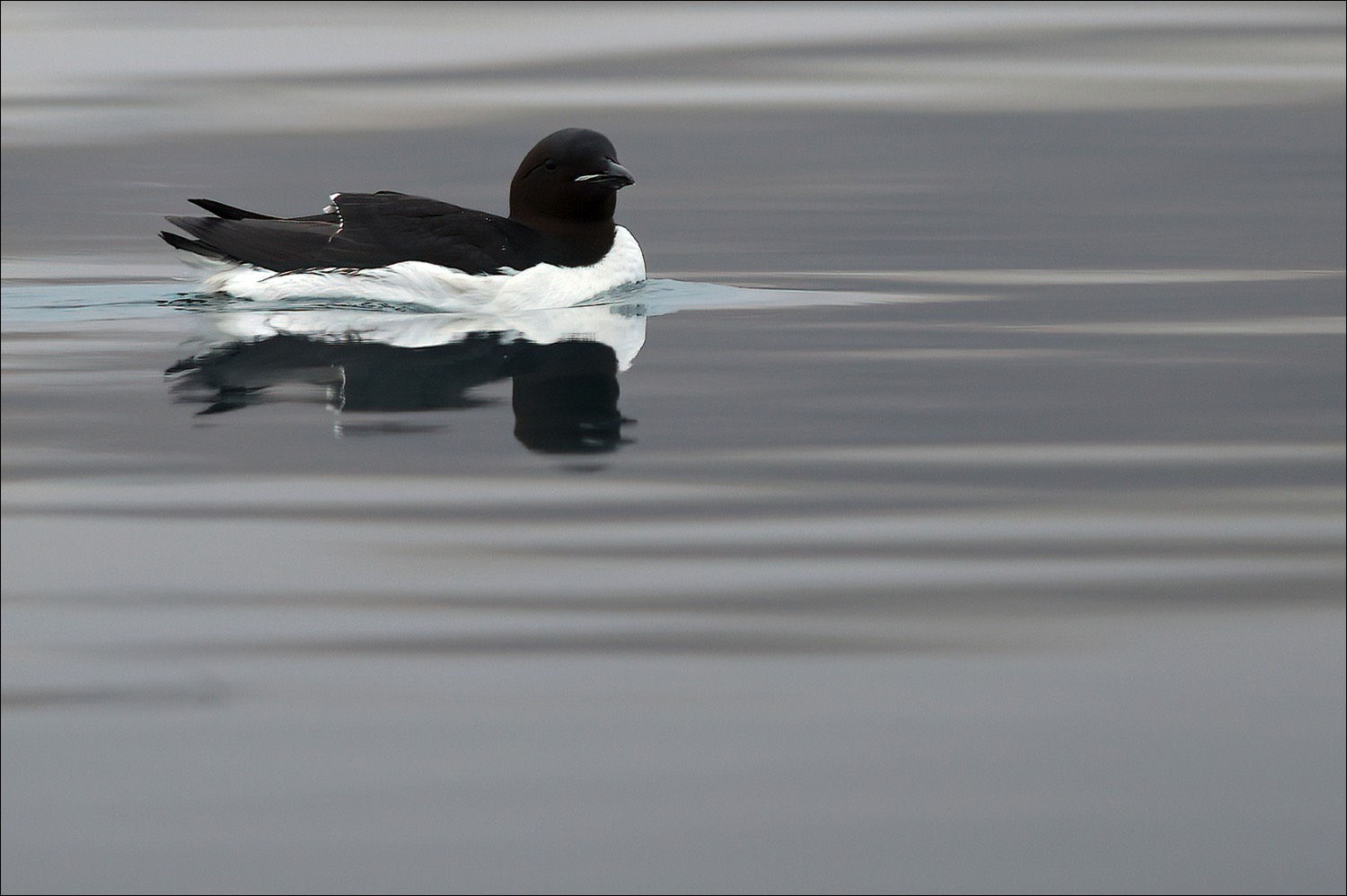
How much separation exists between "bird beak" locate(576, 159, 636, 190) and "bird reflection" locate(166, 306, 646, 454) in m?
0.51

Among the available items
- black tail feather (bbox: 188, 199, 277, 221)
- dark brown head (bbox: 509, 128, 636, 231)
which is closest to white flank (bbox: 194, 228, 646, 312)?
black tail feather (bbox: 188, 199, 277, 221)

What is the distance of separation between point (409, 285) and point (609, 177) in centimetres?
97

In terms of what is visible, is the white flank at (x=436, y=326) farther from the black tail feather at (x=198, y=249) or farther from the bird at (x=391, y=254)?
the black tail feather at (x=198, y=249)

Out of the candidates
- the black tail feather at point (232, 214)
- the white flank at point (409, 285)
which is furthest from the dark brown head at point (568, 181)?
the black tail feather at point (232, 214)

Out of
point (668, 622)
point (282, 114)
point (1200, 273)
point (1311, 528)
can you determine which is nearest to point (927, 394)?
point (1311, 528)

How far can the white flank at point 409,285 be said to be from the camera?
310 inches

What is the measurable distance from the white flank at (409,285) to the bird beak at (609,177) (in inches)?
15.9

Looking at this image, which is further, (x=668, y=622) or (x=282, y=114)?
(x=282, y=114)

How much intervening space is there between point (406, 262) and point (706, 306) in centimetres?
115

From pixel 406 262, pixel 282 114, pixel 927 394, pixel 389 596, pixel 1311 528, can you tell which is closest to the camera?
pixel 389 596

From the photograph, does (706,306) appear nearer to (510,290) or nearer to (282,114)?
(510,290)

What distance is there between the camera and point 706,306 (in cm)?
805

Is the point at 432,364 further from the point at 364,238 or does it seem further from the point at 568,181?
the point at 568,181

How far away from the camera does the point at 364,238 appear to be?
7.96 m
